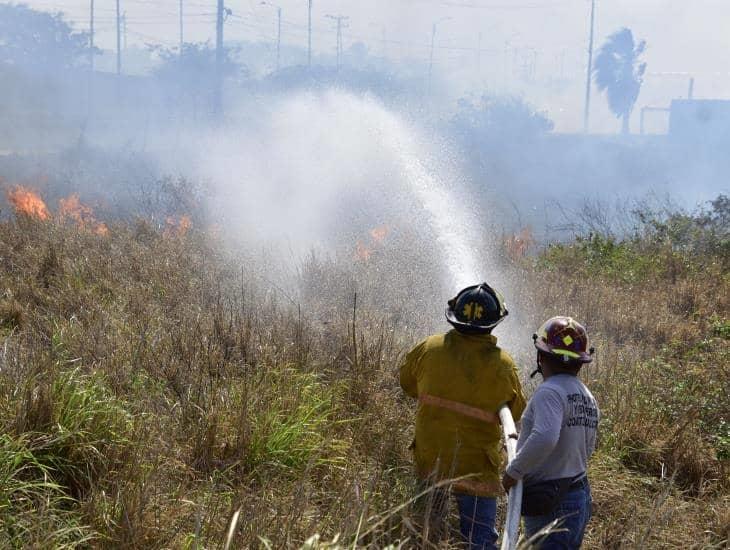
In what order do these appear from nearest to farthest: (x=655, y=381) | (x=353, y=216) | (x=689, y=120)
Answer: (x=655, y=381), (x=353, y=216), (x=689, y=120)

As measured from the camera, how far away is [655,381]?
5945mm

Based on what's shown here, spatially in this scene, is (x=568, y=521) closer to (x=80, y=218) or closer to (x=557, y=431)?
(x=557, y=431)

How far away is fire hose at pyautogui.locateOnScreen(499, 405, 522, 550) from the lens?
2537mm

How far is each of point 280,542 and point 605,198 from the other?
35231 mm

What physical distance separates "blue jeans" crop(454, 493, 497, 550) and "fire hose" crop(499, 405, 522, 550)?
0.23 meters

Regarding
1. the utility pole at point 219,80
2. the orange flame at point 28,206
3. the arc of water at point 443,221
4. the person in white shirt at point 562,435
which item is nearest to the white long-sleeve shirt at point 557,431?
the person in white shirt at point 562,435

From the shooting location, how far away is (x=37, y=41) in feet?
132

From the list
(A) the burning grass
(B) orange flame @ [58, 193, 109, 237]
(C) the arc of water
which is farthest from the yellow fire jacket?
(B) orange flame @ [58, 193, 109, 237]

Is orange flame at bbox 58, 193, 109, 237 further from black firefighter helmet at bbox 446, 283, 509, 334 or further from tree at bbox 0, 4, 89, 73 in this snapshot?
tree at bbox 0, 4, 89, 73

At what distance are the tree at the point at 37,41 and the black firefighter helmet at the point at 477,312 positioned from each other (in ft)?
104

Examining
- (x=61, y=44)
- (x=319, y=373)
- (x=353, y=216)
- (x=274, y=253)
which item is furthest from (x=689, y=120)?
(x=319, y=373)

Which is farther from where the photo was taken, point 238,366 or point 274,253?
point 274,253

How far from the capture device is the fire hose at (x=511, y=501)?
254 cm

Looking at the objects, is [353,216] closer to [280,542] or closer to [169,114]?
[280,542]
